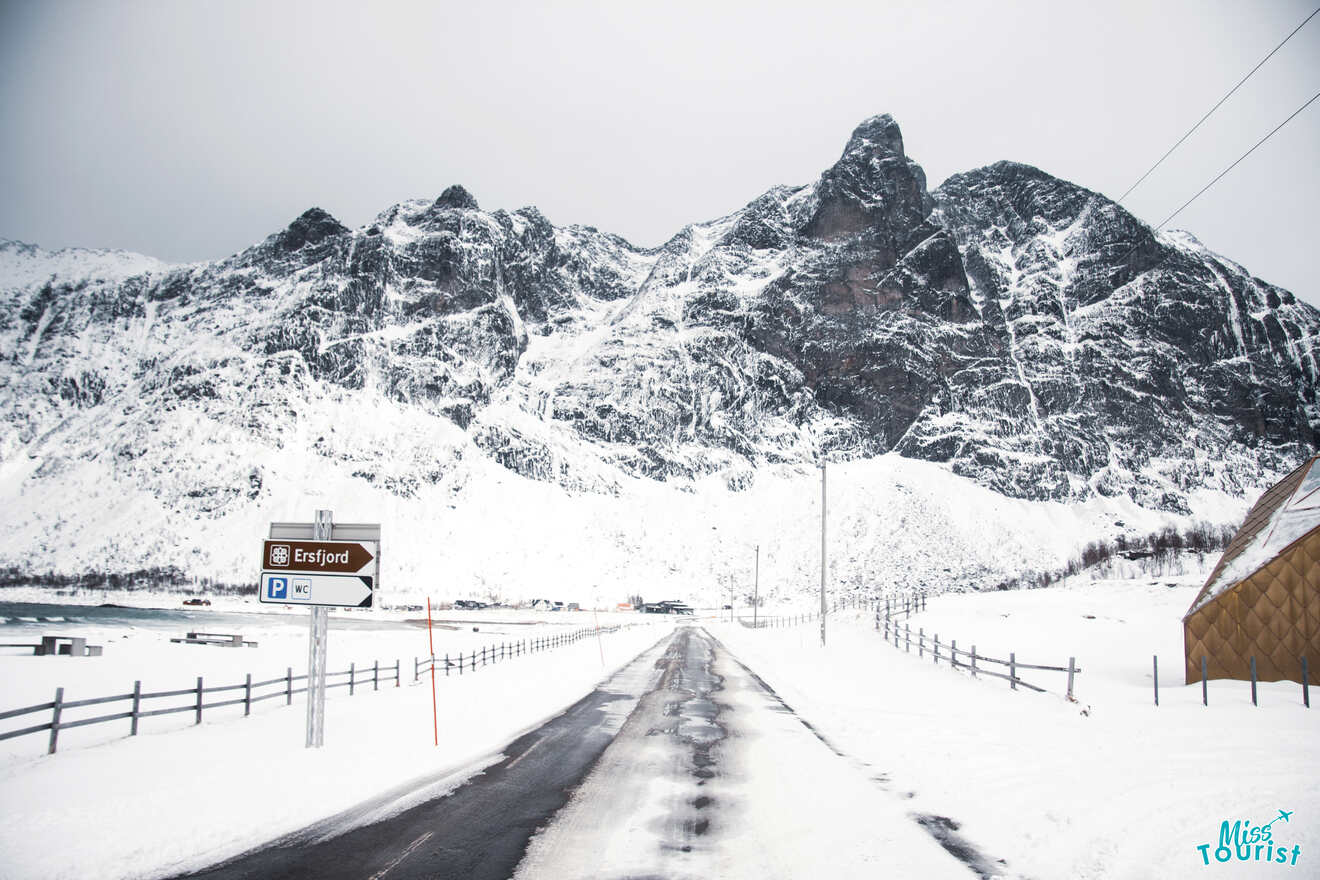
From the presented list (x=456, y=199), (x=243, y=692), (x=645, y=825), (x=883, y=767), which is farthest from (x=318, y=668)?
(x=456, y=199)

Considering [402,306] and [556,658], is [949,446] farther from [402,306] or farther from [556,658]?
[556,658]

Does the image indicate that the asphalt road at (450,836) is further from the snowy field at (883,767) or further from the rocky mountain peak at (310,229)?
the rocky mountain peak at (310,229)

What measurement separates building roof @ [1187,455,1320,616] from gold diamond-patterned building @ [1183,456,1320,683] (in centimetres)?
4

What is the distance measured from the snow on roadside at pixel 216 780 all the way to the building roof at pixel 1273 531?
60.4ft

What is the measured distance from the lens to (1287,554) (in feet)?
60.6

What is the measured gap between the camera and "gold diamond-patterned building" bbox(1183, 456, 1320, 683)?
702 inches

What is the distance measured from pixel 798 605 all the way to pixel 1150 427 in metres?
92.7

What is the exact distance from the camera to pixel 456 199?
177250 mm

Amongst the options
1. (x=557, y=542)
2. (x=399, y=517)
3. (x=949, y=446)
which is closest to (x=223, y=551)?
(x=399, y=517)

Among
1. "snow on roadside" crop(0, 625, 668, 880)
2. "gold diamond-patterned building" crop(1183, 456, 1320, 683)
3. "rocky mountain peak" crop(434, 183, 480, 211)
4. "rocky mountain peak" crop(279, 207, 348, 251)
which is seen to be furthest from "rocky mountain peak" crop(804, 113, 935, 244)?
"snow on roadside" crop(0, 625, 668, 880)

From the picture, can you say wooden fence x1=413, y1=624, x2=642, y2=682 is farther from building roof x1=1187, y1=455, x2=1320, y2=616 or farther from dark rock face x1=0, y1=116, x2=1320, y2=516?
dark rock face x1=0, y1=116, x2=1320, y2=516

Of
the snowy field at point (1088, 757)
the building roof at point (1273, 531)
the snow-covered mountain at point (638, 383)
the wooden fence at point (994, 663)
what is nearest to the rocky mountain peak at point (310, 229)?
the snow-covered mountain at point (638, 383)

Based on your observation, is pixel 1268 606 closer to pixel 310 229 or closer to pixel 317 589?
pixel 317 589

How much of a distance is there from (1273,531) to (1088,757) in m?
14.1
